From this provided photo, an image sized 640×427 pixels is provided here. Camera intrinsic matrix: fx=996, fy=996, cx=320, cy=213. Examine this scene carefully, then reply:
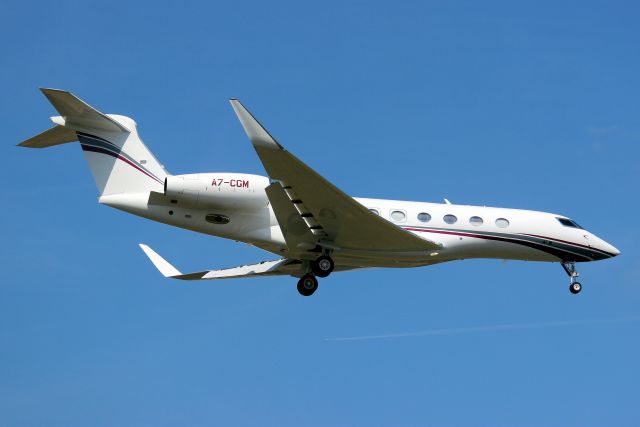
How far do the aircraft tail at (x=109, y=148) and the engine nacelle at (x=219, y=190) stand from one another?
0.85 metres

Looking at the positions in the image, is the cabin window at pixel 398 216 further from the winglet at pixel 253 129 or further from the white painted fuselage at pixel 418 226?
the winglet at pixel 253 129

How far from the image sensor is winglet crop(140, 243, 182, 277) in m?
26.7

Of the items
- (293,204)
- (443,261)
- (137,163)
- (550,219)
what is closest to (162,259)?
(137,163)

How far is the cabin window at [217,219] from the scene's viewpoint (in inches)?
906

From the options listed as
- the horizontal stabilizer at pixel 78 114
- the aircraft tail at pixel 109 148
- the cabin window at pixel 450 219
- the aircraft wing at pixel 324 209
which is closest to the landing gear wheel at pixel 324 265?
the aircraft wing at pixel 324 209

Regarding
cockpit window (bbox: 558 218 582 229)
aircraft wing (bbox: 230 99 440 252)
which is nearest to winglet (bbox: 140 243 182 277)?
aircraft wing (bbox: 230 99 440 252)

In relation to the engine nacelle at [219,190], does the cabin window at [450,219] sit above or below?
above

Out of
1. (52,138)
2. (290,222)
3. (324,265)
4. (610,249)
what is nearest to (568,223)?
(610,249)

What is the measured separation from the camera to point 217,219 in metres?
23.1

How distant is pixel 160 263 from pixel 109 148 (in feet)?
14.0

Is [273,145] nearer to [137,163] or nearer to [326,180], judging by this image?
[326,180]

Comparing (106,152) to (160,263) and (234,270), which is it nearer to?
(160,263)

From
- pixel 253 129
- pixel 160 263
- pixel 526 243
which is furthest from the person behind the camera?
pixel 160 263

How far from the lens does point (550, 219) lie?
1022 inches
